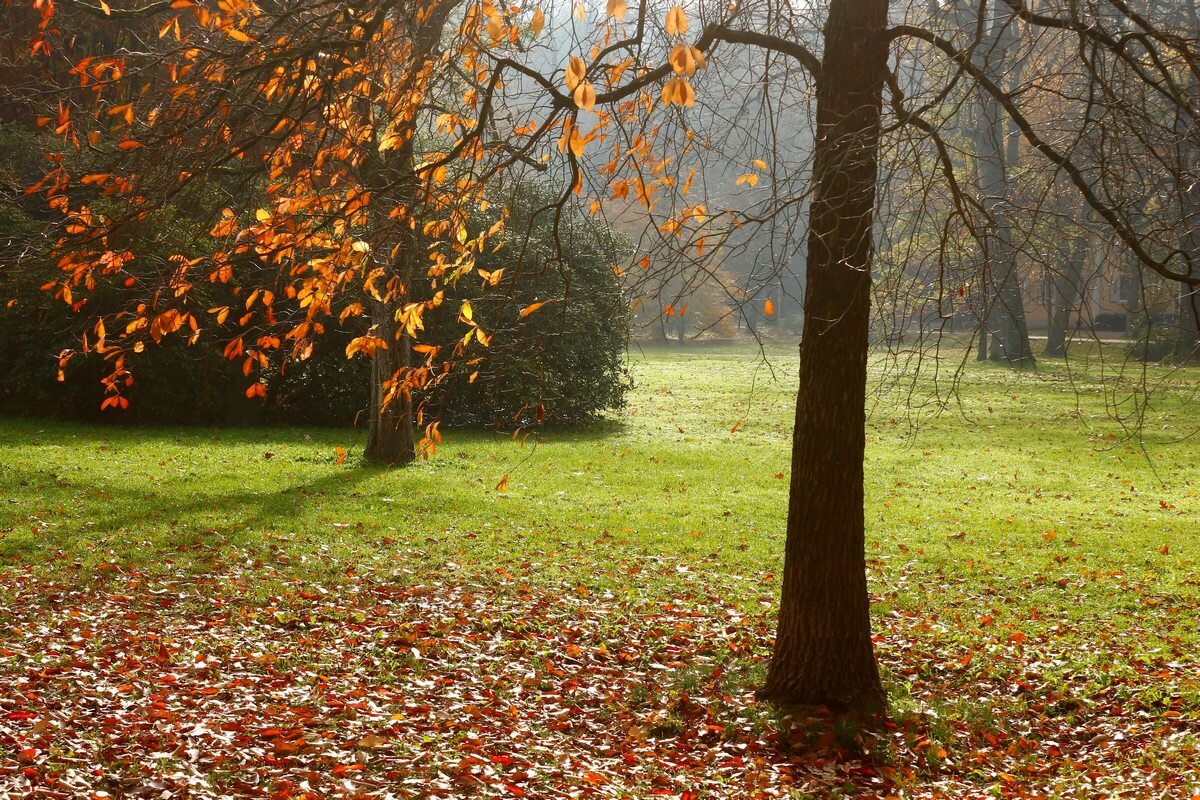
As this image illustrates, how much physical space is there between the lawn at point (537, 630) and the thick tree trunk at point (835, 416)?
32cm

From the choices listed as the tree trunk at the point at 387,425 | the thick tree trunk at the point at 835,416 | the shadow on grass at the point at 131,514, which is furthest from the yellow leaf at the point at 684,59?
the tree trunk at the point at 387,425

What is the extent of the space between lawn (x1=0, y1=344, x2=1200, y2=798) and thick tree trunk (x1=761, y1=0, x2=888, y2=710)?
12.4 inches

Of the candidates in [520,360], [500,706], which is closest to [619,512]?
[520,360]

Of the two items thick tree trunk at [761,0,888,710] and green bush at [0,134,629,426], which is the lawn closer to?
thick tree trunk at [761,0,888,710]

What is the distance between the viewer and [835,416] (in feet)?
17.6

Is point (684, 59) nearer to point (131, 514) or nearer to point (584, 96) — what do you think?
point (584, 96)

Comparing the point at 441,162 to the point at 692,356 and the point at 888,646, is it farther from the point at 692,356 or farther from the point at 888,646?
the point at 692,356

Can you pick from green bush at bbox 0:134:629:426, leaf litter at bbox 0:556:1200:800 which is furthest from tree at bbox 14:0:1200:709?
green bush at bbox 0:134:629:426

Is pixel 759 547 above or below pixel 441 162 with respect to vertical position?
below

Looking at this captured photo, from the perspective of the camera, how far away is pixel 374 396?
1250 centimetres

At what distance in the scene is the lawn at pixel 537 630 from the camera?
4.65 m

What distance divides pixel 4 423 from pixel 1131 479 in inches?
603

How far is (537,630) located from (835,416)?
263 centimetres

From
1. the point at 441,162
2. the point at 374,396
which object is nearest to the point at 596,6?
the point at 441,162
